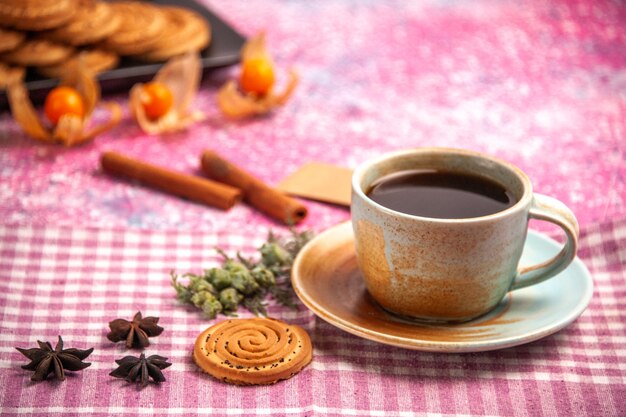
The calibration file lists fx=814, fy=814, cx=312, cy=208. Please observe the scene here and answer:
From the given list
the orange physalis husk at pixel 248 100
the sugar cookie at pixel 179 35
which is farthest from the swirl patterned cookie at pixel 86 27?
the orange physalis husk at pixel 248 100

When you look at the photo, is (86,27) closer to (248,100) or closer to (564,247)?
(248,100)

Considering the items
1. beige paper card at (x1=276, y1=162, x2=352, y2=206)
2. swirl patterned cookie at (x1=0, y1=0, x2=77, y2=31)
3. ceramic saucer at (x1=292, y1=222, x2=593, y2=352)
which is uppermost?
ceramic saucer at (x1=292, y1=222, x2=593, y2=352)

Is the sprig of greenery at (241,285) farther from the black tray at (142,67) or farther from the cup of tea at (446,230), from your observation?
the black tray at (142,67)

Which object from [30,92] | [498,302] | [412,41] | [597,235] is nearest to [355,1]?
[412,41]

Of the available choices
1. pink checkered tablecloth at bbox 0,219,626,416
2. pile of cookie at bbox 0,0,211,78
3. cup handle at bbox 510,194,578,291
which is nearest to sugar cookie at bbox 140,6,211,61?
pile of cookie at bbox 0,0,211,78

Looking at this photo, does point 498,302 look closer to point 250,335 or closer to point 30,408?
point 250,335

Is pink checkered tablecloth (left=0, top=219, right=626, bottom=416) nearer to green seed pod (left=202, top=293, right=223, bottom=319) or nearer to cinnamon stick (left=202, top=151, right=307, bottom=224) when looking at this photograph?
green seed pod (left=202, top=293, right=223, bottom=319)
